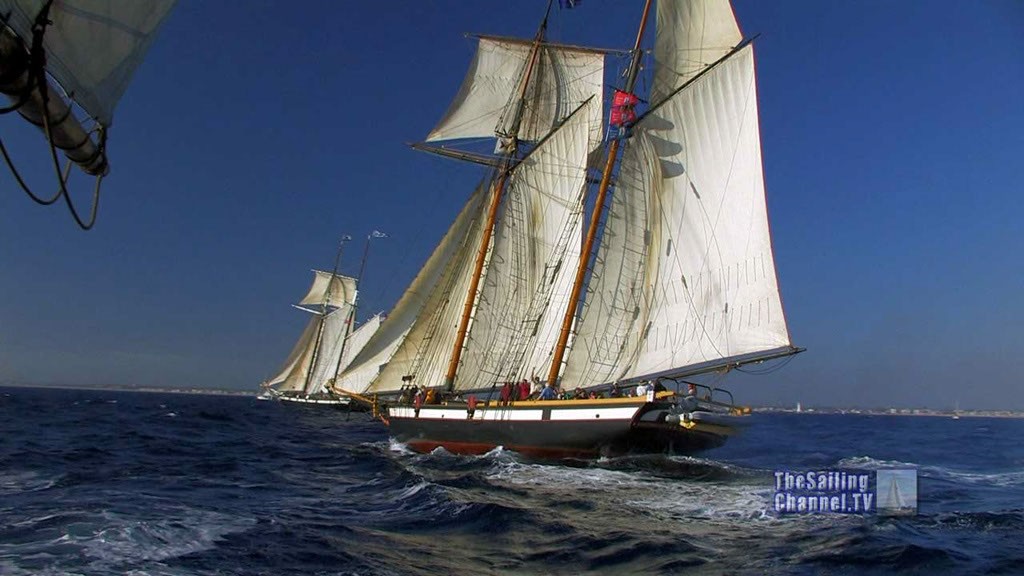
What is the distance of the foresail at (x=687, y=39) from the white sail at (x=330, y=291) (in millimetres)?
78702

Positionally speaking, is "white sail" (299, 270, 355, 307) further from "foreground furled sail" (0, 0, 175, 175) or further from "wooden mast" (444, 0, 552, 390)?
"foreground furled sail" (0, 0, 175, 175)

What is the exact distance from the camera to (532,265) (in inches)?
1515

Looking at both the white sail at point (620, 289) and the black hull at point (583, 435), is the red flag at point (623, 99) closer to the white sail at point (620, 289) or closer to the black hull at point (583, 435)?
→ the white sail at point (620, 289)

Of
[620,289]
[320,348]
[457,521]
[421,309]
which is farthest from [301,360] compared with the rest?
[457,521]

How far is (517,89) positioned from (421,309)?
1603 centimetres

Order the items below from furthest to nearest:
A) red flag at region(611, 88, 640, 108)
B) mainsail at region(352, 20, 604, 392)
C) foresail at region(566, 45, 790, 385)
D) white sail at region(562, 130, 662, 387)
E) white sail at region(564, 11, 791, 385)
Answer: mainsail at region(352, 20, 604, 392)
red flag at region(611, 88, 640, 108)
white sail at region(562, 130, 662, 387)
white sail at region(564, 11, 791, 385)
foresail at region(566, 45, 790, 385)

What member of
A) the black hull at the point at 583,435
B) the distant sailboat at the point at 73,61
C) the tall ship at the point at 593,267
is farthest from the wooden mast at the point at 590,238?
the distant sailboat at the point at 73,61

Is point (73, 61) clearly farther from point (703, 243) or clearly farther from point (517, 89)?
point (517, 89)

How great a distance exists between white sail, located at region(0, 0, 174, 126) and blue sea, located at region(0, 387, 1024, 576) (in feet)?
22.9

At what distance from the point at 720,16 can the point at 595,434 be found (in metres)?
20.0

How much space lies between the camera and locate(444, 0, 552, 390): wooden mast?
38.0 meters

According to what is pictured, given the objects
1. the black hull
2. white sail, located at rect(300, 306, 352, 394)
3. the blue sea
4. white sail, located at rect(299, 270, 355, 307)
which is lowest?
the blue sea

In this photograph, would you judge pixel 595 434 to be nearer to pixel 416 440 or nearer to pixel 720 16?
pixel 416 440

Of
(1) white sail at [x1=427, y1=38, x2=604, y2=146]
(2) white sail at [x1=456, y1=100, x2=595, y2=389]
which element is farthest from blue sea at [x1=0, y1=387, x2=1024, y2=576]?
(1) white sail at [x1=427, y1=38, x2=604, y2=146]
